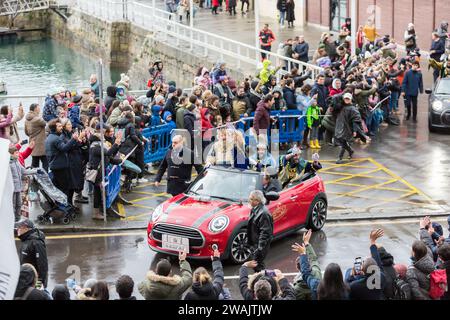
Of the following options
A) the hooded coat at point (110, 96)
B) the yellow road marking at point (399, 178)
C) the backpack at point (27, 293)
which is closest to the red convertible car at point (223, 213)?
the yellow road marking at point (399, 178)

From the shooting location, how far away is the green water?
48719 millimetres

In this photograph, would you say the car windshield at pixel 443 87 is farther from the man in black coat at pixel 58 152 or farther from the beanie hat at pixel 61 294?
the beanie hat at pixel 61 294

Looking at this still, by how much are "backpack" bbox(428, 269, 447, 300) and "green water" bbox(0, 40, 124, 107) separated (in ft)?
115

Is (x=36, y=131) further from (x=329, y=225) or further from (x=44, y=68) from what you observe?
(x=44, y=68)

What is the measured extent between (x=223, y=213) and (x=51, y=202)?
3789mm

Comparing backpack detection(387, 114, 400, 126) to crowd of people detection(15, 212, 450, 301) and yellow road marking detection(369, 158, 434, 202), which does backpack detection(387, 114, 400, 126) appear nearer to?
yellow road marking detection(369, 158, 434, 202)

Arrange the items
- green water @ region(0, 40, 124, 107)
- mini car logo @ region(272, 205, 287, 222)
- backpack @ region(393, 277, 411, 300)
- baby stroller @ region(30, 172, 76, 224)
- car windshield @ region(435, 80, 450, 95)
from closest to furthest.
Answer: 1. backpack @ region(393, 277, 411, 300)
2. mini car logo @ region(272, 205, 287, 222)
3. baby stroller @ region(30, 172, 76, 224)
4. car windshield @ region(435, 80, 450, 95)
5. green water @ region(0, 40, 124, 107)

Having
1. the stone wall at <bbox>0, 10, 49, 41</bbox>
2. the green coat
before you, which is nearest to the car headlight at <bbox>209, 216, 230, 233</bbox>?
the green coat

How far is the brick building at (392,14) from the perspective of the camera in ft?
127

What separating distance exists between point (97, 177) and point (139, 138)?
2.46 metres

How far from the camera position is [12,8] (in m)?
65.2

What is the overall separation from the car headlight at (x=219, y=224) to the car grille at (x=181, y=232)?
0.25 m
